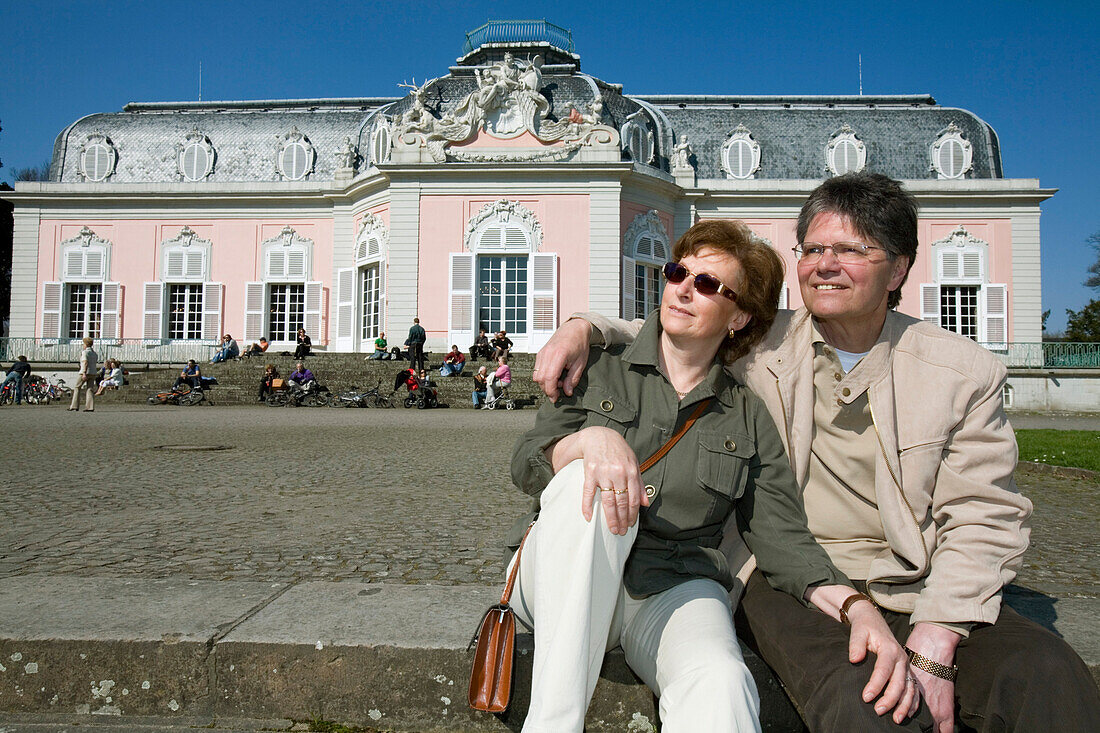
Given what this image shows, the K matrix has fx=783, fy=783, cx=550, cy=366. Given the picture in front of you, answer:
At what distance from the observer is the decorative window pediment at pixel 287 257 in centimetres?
2611

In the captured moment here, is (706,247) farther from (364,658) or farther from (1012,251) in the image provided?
(1012,251)

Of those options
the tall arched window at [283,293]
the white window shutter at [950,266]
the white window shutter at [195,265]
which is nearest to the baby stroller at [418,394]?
the tall arched window at [283,293]

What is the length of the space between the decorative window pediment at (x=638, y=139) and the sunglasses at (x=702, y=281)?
21.2 metres

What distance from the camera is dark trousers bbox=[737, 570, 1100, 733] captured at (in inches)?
66.2

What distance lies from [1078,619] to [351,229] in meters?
24.7

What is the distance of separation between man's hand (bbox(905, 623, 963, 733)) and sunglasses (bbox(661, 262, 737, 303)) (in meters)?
1.00

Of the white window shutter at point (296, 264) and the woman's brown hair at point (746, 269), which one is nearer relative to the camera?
the woman's brown hair at point (746, 269)

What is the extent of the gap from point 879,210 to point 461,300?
20456mm

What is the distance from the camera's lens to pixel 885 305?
93.2 inches

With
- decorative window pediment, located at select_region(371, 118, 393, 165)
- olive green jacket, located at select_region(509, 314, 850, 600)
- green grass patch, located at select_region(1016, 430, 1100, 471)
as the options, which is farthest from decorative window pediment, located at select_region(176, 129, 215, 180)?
olive green jacket, located at select_region(509, 314, 850, 600)

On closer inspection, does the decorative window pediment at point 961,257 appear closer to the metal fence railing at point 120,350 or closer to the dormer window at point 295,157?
the metal fence railing at point 120,350

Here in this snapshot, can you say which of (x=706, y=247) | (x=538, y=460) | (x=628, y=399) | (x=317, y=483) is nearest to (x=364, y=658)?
(x=538, y=460)

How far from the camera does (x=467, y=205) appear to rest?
2267 cm

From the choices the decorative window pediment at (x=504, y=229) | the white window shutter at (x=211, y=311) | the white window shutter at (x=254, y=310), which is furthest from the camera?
the white window shutter at (x=211, y=311)
